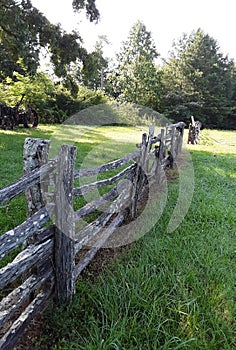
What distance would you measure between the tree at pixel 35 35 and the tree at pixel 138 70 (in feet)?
52.3

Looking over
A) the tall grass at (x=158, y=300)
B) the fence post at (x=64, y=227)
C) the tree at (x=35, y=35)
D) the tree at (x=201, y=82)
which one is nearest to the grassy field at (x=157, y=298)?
the tall grass at (x=158, y=300)

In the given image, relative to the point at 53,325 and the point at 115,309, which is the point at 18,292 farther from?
the point at 115,309

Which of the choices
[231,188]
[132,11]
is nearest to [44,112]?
[231,188]

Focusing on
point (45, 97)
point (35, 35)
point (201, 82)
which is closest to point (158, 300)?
point (35, 35)

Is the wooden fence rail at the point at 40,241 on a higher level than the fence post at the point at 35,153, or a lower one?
lower

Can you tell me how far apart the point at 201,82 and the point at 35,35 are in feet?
69.5

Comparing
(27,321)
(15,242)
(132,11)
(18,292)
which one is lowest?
(27,321)

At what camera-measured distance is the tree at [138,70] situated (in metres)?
25.7

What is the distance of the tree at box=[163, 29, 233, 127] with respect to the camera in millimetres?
26641

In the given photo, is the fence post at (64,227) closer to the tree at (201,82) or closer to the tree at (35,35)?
the tree at (35,35)

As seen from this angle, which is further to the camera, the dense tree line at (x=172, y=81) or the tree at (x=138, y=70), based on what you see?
the tree at (x=138, y=70)

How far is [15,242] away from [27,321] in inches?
23.3

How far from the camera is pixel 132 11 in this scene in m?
26.5

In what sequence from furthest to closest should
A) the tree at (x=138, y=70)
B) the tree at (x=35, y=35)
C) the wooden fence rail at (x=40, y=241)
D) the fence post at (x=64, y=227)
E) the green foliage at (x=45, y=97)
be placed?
1. the tree at (x=138, y=70)
2. the green foliage at (x=45, y=97)
3. the tree at (x=35, y=35)
4. the fence post at (x=64, y=227)
5. the wooden fence rail at (x=40, y=241)
